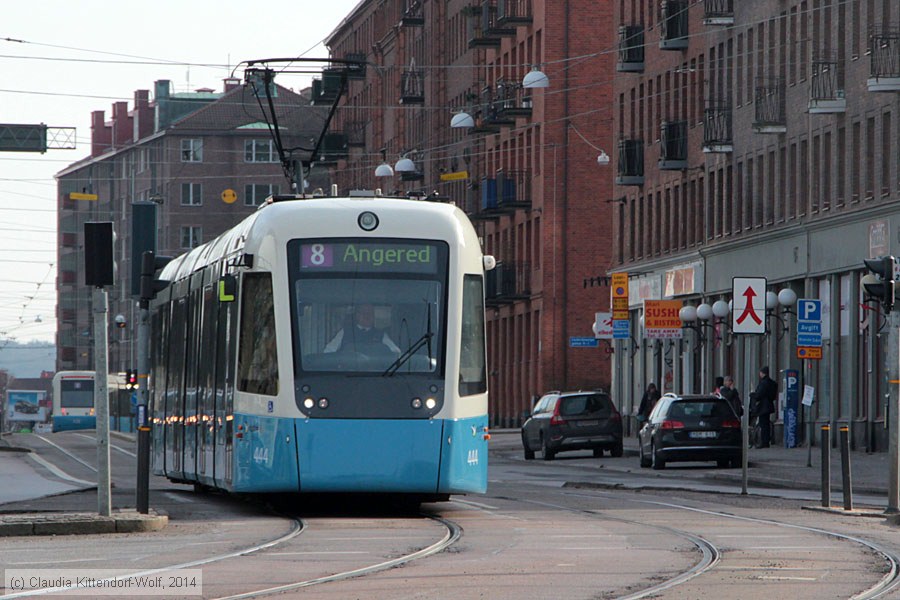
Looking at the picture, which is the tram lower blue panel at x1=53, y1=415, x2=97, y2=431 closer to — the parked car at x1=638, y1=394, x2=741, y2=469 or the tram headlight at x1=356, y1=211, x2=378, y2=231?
the parked car at x1=638, y1=394, x2=741, y2=469

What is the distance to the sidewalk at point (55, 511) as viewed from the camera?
64.8 ft

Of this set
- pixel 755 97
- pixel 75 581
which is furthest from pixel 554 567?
pixel 755 97

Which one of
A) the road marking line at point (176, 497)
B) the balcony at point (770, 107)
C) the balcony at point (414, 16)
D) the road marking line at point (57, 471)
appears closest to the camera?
the road marking line at point (176, 497)

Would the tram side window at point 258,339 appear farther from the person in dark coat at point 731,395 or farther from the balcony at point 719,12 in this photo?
the balcony at point 719,12

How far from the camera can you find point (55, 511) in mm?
22609

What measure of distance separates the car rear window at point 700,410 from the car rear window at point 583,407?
7.45m

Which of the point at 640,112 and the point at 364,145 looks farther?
the point at 364,145

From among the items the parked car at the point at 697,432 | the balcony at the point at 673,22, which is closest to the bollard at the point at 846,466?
the parked car at the point at 697,432

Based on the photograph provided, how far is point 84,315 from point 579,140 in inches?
3989

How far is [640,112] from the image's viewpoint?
6869 centimetres

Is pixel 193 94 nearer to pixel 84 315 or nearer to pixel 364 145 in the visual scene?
pixel 84 315

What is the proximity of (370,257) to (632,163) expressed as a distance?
46.6 metres

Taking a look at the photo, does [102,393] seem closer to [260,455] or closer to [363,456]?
[260,455]

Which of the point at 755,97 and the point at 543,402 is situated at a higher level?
the point at 755,97
